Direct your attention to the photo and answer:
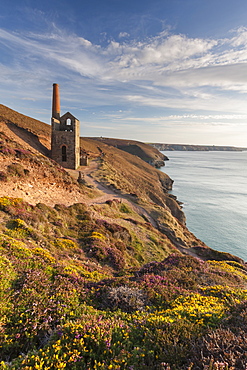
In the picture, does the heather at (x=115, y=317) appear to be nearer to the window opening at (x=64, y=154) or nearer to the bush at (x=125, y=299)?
the bush at (x=125, y=299)

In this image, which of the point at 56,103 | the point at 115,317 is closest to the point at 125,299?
the point at 115,317

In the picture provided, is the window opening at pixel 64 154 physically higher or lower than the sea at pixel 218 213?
higher

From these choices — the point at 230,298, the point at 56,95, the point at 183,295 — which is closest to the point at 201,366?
the point at 183,295

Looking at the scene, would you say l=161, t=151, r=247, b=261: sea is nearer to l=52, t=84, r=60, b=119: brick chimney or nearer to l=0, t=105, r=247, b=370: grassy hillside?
l=0, t=105, r=247, b=370: grassy hillside

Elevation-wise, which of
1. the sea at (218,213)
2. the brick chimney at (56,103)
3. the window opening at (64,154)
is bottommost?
the sea at (218,213)

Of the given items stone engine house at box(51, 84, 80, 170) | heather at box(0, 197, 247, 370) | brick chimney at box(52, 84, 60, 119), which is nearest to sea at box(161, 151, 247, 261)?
heather at box(0, 197, 247, 370)

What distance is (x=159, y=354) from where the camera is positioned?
4242 mm

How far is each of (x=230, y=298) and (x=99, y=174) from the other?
37.9 metres

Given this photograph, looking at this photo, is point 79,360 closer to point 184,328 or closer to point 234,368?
point 184,328

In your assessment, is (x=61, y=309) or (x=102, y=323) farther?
(x=61, y=309)

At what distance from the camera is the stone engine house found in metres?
39.4

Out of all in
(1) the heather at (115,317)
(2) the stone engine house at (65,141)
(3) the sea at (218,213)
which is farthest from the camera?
(2) the stone engine house at (65,141)

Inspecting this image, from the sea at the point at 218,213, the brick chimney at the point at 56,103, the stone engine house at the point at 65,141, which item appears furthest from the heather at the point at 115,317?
the brick chimney at the point at 56,103

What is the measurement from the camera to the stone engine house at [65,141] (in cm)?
3938
